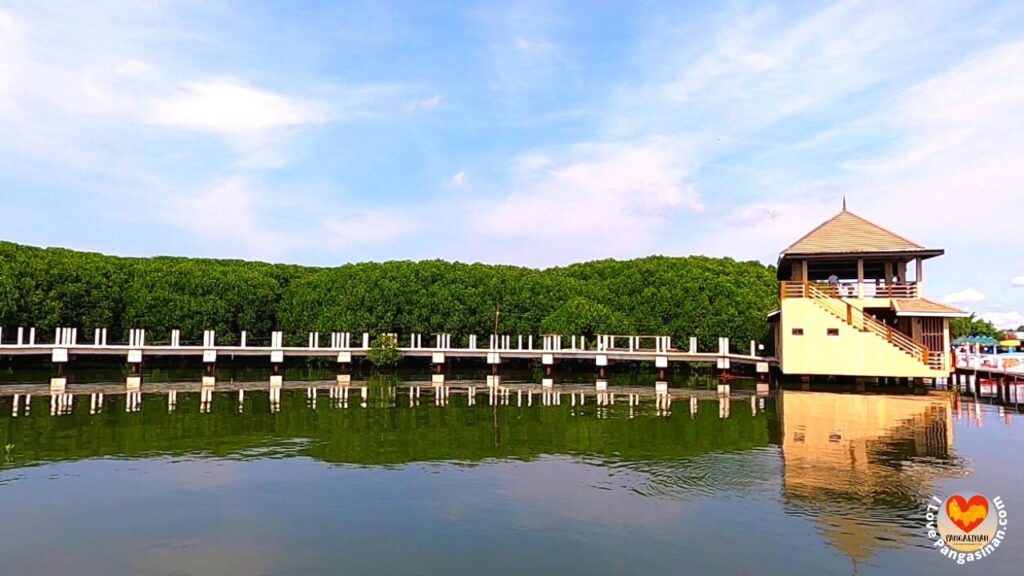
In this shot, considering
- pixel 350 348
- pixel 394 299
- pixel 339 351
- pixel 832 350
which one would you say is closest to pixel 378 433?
pixel 832 350

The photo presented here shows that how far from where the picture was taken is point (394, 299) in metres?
42.2

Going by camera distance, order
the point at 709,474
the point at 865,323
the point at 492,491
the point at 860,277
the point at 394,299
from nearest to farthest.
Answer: the point at 492,491 < the point at 709,474 < the point at 865,323 < the point at 860,277 < the point at 394,299

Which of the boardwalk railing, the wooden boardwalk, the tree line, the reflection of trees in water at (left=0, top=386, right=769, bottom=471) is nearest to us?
the reflection of trees in water at (left=0, top=386, right=769, bottom=471)

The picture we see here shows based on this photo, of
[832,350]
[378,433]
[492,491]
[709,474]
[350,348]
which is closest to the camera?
[492,491]

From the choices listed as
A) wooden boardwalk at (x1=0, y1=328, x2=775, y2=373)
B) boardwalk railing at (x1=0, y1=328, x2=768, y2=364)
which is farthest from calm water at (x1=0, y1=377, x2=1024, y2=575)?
boardwalk railing at (x1=0, y1=328, x2=768, y2=364)

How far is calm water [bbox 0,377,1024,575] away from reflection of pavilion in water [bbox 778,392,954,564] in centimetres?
5

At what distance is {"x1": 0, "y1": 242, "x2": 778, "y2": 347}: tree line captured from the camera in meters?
39.5

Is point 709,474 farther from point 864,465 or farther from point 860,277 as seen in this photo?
point 860,277

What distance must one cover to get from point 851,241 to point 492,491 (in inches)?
868

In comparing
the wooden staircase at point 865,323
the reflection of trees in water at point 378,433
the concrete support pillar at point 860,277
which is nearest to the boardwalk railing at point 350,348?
the wooden staircase at point 865,323

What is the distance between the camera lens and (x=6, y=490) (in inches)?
417

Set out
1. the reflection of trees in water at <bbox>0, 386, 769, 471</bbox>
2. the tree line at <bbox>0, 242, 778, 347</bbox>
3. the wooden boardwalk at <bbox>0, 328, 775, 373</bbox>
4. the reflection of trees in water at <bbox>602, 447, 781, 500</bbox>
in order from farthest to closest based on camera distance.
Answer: the tree line at <bbox>0, 242, 778, 347</bbox> < the wooden boardwalk at <bbox>0, 328, 775, 373</bbox> < the reflection of trees in water at <bbox>0, 386, 769, 471</bbox> < the reflection of trees in water at <bbox>602, 447, 781, 500</bbox>

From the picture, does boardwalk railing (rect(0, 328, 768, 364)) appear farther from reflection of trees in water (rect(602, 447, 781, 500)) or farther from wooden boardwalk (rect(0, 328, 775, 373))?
reflection of trees in water (rect(602, 447, 781, 500))

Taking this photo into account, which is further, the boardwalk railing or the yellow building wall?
the boardwalk railing
